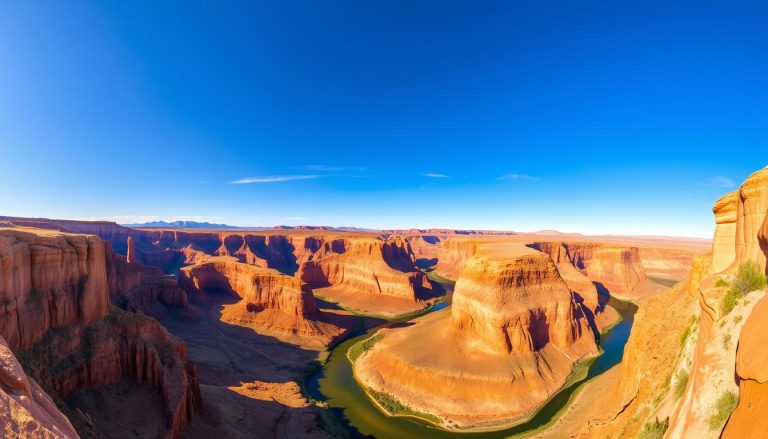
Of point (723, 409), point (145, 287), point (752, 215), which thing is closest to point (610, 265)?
point (752, 215)

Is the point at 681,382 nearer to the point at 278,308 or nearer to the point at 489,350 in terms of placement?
the point at 489,350

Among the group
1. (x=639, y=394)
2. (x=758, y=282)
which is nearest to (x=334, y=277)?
(x=639, y=394)

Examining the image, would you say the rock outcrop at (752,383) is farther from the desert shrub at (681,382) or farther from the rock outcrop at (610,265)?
the rock outcrop at (610,265)

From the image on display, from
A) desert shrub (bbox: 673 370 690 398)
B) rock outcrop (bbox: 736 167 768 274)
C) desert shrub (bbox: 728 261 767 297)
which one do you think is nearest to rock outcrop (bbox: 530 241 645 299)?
rock outcrop (bbox: 736 167 768 274)

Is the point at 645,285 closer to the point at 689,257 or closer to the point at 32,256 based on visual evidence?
the point at 689,257

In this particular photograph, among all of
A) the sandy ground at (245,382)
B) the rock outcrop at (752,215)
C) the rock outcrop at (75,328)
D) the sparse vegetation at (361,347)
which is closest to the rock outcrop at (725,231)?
the rock outcrop at (752,215)
